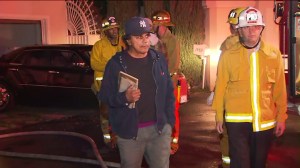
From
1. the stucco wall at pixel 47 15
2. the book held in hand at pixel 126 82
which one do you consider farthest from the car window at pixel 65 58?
the book held in hand at pixel 126 82

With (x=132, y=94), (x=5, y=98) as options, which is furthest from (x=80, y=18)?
(x=132, y=94)

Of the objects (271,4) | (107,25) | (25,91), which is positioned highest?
(271,4)

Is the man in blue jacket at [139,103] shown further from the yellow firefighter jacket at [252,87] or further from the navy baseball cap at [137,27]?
the yellow firefighter jacket at [252,87]

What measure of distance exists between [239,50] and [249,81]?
296 mm

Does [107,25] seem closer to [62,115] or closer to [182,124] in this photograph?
[182,124]

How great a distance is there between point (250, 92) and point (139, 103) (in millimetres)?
999

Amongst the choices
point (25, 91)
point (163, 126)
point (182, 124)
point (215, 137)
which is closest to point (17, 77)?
point (25, 91)

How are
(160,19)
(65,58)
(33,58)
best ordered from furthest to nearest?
(33,58), (65,58), (160,19)

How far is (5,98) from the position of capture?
1059 cm

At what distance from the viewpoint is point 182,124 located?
862 cm

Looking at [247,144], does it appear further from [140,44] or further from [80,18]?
[80,18]

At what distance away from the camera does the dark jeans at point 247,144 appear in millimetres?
3996

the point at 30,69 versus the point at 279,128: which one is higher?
the point at 30,69

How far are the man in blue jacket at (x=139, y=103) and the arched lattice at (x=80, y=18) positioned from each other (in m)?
10.1
